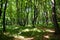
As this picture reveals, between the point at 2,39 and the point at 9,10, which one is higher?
the point at 9,10

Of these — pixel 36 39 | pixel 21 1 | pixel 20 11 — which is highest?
pixel 21 1

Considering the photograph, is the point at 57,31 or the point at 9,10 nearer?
the point at 57,31

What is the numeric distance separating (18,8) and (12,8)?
4.21 m

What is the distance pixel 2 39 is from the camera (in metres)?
15.5

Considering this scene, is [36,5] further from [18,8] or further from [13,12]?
[13,12]

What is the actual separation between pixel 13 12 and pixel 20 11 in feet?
12.4

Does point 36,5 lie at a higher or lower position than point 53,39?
higher

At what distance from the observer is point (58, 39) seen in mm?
14094

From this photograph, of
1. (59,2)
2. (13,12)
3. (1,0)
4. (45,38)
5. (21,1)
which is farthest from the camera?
(13,12)

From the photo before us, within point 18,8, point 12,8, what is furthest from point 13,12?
point 18,8

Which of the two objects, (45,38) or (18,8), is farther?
(18,8)

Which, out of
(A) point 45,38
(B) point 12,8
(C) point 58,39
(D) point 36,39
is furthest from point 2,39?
(B) point 12,8

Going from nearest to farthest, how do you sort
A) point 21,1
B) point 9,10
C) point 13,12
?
point 21,1, point 9,10, point 13,12

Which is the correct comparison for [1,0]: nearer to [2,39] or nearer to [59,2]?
[2,39]
